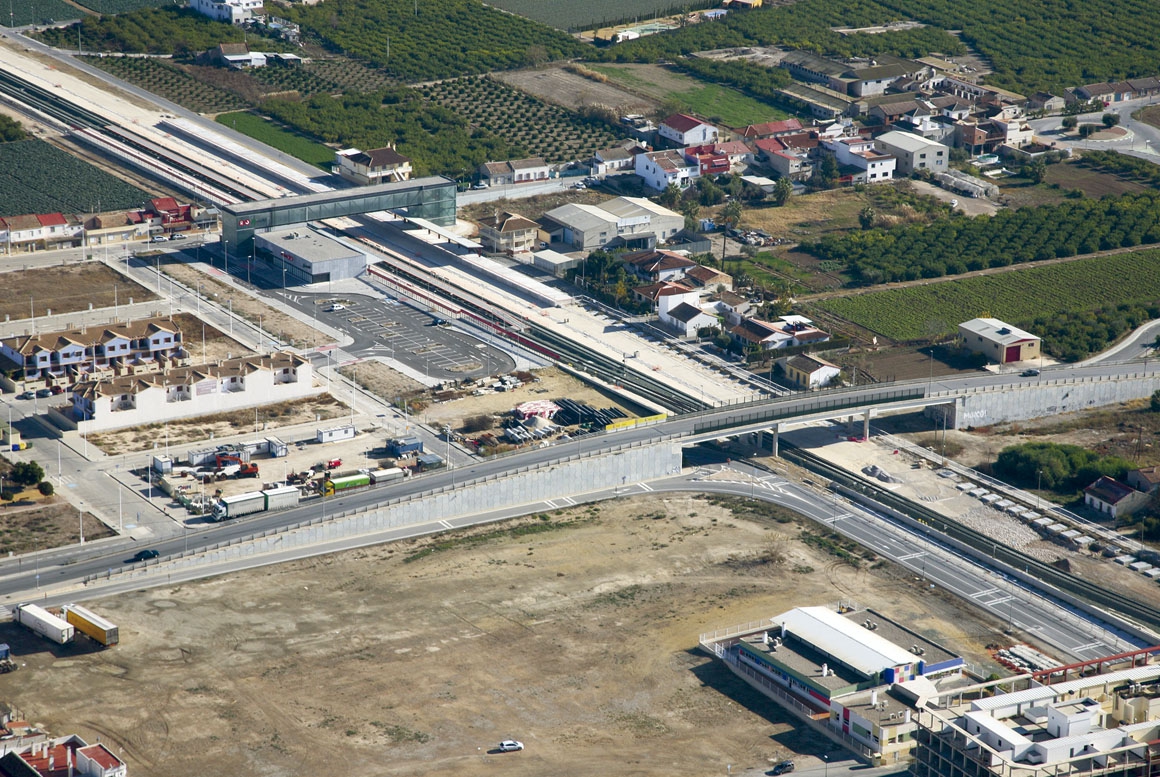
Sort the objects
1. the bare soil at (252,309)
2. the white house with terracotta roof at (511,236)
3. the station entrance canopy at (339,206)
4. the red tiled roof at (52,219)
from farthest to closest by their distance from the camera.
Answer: the white house with terracotta roof at (511,236), the red tiled roof at (52,219), the station entrance canopy at (339,206), the bare soil at (252,309)

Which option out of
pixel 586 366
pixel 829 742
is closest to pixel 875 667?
pixel 829 742


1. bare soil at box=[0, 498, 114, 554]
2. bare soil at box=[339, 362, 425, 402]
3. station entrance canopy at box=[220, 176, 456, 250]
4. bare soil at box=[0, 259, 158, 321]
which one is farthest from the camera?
station entrance canopy at box=[220, 176, 456, 250]

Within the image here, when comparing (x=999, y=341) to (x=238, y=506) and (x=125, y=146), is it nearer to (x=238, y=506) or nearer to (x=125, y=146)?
(x=238, y=506)

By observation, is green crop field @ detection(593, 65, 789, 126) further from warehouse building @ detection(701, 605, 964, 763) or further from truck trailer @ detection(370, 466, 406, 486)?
warehouse building @ detection(701, 605, 964, 763)

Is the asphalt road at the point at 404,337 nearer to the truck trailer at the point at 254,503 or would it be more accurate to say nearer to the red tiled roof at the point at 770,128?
the truck trailer at the point at 254,503

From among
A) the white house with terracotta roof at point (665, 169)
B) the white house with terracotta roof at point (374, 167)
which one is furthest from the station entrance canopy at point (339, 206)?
the white house with terracotta roof at point (665, 169)

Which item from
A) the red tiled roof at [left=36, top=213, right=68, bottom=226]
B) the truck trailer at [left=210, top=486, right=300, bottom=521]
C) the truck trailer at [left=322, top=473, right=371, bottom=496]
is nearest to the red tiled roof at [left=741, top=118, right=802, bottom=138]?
the red tiled roof at [left=36, top=213, right=68, bottom=226]
